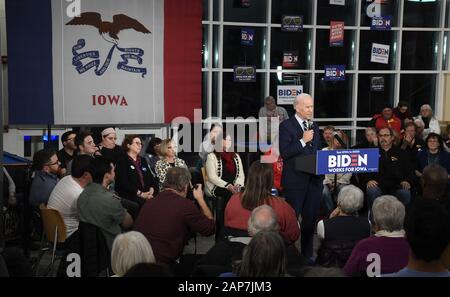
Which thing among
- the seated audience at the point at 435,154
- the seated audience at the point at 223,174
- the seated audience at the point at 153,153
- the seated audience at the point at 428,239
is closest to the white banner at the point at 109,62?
the seated audience at the point at 153,153

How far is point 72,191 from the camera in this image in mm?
4605

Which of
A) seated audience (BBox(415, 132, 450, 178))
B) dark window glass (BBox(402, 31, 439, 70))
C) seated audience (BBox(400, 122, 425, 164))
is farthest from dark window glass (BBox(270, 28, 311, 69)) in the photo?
seated audience (BBox(415, 132, 450, 178))

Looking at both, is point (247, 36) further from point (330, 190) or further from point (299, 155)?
point (299, 155)

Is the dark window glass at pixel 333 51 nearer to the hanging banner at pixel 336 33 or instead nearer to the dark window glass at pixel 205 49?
the hanging banner at pixel 336 33

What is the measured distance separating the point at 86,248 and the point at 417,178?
165 inches

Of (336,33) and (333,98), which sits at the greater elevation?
(336,33)

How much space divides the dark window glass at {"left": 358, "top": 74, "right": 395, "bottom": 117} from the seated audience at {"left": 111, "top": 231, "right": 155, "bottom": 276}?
8536mm

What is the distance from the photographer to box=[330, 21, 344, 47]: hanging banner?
10.4 m

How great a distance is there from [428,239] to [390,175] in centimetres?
456

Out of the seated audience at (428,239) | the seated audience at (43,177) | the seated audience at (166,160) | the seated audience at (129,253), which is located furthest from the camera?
the seated audience at (166,160)

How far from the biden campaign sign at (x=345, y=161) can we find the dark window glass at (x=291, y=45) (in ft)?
18.1

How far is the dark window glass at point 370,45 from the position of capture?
1067 centimetres

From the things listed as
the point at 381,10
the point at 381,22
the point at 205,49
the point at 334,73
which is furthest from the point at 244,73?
the point at 381,10
